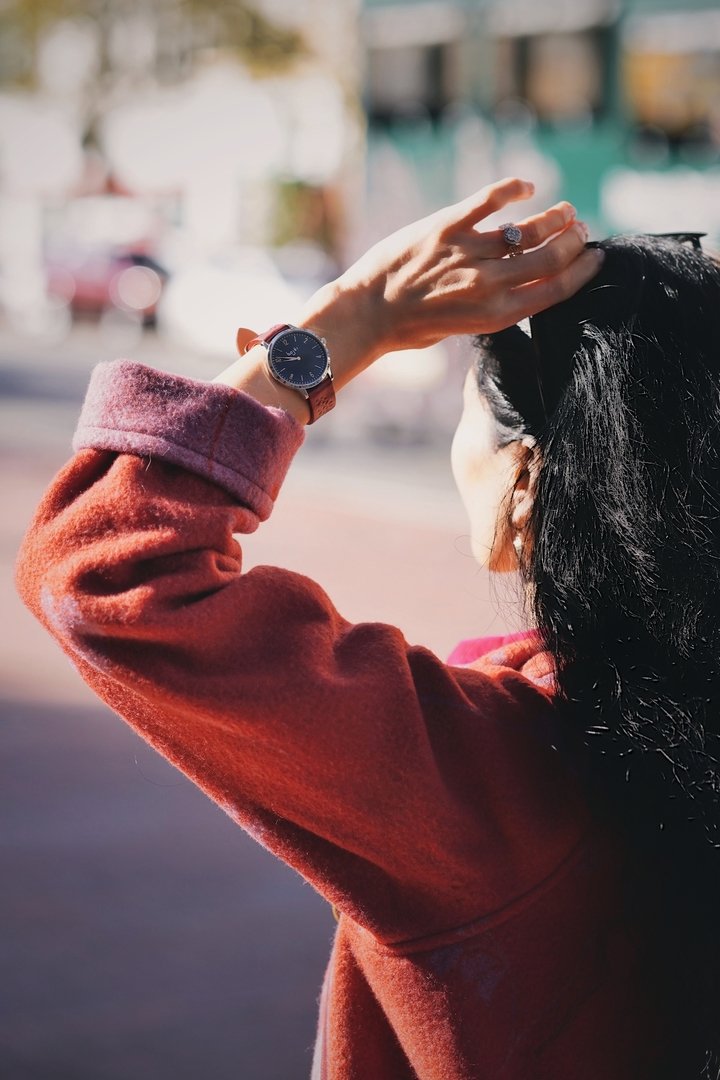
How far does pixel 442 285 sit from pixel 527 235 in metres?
0.10

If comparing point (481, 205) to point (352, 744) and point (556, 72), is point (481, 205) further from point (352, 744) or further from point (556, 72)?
point (556, 72)

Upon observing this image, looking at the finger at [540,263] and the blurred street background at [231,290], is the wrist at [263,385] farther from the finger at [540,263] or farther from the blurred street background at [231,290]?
the blurred street background at [231,290]

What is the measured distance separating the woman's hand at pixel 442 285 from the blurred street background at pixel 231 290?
304mm

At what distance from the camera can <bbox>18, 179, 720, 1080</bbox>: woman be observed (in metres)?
1.17

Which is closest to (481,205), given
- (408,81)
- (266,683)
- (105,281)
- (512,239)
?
(512,239)

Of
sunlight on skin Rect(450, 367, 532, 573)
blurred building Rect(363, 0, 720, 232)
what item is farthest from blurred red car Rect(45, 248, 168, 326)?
sunlight on skin Rect(450, 367, 532, 573)

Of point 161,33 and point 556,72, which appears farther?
point 161,33

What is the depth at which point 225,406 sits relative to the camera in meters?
1.23

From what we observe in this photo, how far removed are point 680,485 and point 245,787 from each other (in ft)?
1.64

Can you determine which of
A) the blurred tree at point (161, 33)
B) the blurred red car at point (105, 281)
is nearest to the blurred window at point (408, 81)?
the blurred red car at point (105, 281)

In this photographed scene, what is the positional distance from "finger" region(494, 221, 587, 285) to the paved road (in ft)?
1.85

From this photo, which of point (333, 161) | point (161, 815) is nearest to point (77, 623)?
point (161, 815)

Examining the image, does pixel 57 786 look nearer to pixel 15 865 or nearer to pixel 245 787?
pixel 15 865

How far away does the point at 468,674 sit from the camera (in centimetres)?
129
